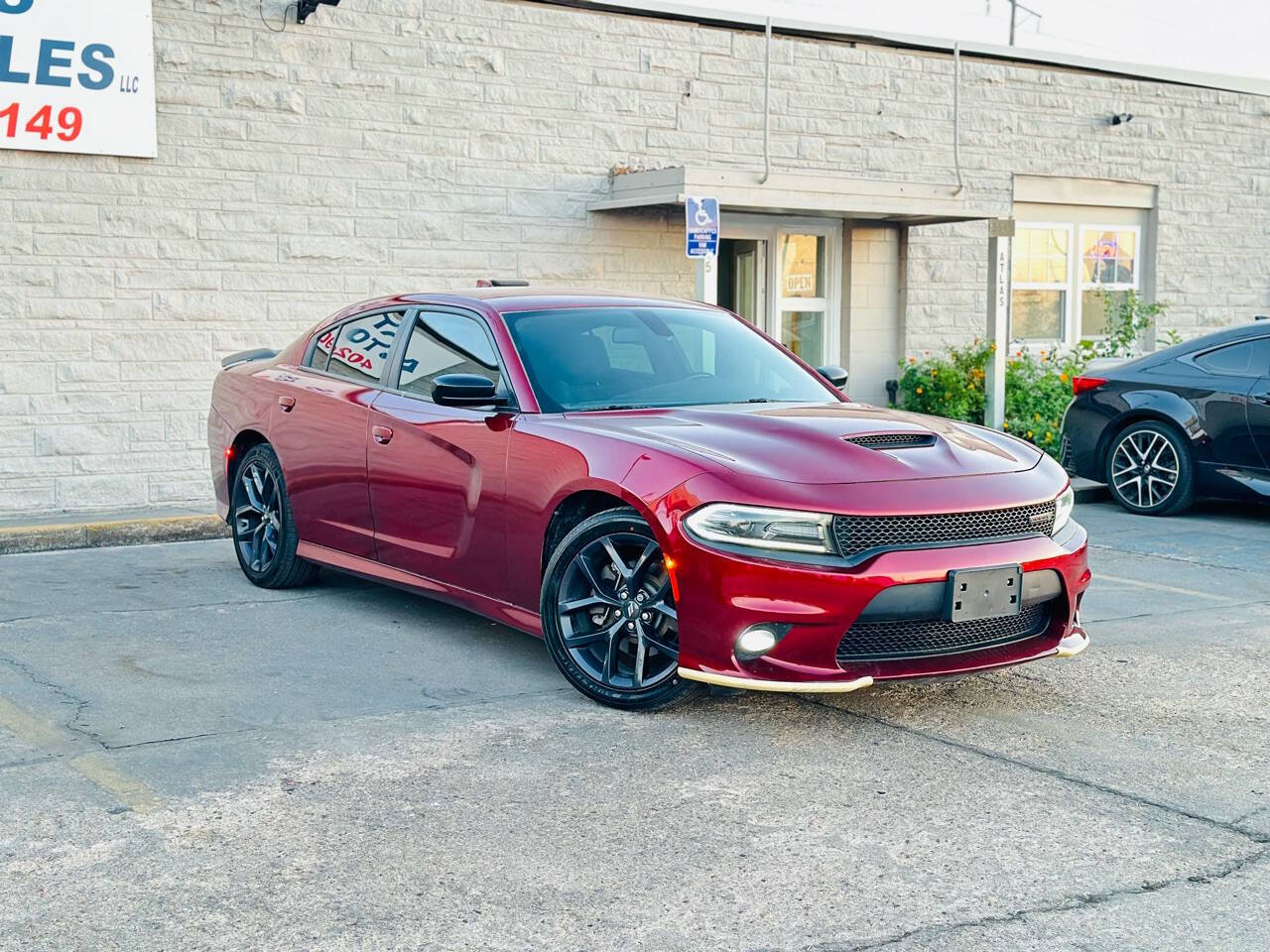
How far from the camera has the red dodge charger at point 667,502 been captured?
507cm

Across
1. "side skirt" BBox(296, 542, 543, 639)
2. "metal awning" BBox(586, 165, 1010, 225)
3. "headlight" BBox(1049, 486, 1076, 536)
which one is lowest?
"side skirt" BBox(296, 542, 543, 639)

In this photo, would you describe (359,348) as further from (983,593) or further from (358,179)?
(358,179)

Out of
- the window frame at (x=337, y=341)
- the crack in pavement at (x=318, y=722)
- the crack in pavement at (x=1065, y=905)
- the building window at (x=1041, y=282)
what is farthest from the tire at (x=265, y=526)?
the building window at (x=1041, y=282)

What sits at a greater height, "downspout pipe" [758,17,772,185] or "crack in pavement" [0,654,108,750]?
"downspout pipe" [758,17,772,185]

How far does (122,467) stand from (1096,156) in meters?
10.9

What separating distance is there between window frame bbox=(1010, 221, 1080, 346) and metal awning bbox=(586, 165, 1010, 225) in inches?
91.3

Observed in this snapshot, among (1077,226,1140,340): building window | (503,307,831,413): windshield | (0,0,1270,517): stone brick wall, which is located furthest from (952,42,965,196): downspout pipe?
(503,307,831,413): windshield

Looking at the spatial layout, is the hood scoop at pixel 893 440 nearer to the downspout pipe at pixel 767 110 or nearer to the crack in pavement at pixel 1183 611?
the crack in pavement at pixel 1183 611

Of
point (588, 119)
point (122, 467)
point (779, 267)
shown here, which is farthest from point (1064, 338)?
point (122, 467)

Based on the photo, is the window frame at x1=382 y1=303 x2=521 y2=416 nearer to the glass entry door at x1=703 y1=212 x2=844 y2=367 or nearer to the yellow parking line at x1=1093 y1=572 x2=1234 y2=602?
the yellow parking line at x1=1093 y1=572 x2=1234 y2=602

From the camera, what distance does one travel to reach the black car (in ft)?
34.7

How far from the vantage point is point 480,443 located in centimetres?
623

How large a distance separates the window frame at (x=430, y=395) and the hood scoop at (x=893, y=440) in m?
1.44

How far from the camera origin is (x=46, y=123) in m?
10.7
